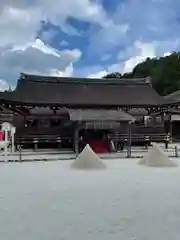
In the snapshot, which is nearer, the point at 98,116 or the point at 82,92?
the point at 98,116

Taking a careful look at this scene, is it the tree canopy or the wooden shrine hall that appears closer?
the wooden shrine hall

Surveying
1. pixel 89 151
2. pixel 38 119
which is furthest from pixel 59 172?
pixel 38 119

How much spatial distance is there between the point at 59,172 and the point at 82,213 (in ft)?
17.8

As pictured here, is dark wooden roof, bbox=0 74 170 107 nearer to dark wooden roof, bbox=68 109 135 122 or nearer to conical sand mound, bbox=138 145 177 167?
dark wooden roof, bbox=68 109 135 122

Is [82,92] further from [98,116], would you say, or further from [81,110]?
[98,116]

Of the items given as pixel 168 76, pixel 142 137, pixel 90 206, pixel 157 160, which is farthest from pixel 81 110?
pixel 168 76

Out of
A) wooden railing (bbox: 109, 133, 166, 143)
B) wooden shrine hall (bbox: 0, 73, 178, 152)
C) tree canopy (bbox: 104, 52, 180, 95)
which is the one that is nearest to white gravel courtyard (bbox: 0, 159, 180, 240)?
wooden shrine hall (bbox: 0, 73, 178, 152)

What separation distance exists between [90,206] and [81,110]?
15.7 metres

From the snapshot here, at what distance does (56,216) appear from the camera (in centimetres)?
565

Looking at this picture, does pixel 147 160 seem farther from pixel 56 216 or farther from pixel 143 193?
pixel 56 216

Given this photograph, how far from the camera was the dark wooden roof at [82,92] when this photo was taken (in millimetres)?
23406

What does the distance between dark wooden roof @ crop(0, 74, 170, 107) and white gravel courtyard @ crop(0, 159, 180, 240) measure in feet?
41.6

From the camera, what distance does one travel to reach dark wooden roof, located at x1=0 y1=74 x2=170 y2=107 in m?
23.4

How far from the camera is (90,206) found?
641cm
